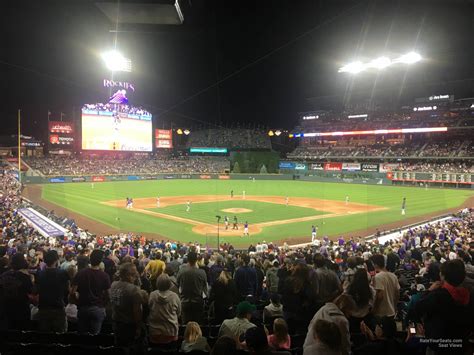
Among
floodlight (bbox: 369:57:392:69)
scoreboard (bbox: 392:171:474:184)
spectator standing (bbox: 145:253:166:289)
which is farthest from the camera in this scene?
scoreboard (bbox: 392:171:474:184)

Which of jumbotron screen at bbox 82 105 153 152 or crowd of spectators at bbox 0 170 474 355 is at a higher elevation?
jumbotron screen at bbox 82 105 153 152

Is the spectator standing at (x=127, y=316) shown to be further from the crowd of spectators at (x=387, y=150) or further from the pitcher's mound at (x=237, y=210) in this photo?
the crowd of spectators at (x=387, y=150)

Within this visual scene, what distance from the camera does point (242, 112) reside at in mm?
74188

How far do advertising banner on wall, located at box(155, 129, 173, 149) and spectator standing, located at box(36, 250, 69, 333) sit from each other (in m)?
77.5

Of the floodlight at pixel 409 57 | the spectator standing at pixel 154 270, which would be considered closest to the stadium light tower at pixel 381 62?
the floodlight at pixel 409 57

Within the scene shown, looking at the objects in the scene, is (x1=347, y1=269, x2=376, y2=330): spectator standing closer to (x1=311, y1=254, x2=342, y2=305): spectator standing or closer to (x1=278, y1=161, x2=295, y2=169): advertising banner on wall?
(x1=311, y1=254, x2=342, y2=305): spectator standing

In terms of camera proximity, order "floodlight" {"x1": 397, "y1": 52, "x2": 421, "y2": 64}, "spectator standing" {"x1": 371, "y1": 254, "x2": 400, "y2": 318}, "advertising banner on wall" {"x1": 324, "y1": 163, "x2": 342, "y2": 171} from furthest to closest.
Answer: "advertising banner on wall" {"x1": 324, "y1": 163, "x2": 342, "y2": 171}, "floodlight" {"x1": 397, "y1": 52, "x2": 421, "y2": 64}, "spectator standing" {"x1": 371, "y1": 254, "x2": 400, "y2": 318}

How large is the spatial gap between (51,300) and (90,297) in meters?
0.53

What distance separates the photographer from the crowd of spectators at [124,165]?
6347 cm

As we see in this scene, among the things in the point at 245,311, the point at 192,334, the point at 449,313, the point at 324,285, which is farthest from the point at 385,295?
the point at 192,334

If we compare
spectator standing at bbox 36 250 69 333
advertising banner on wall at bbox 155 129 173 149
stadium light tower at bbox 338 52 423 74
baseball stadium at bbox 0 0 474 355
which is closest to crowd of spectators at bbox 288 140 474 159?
baseball stadium at bbox 0 0 474 355

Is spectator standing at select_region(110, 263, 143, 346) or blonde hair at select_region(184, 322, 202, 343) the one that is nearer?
blonde hair at select_region(184, 322, 202, 343)

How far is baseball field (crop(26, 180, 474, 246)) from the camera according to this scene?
24703 mm

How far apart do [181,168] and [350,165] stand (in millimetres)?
33865
